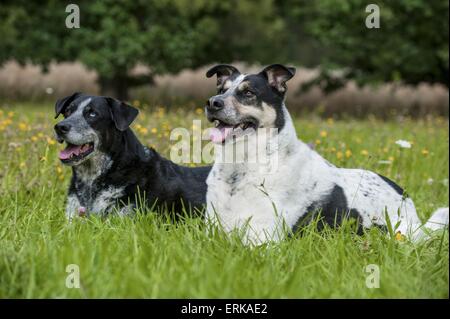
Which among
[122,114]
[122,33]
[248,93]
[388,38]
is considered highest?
[122,33]

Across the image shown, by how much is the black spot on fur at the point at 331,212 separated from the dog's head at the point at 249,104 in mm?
720

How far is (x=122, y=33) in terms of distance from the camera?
1600 centimetres

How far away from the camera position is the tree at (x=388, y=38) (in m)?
15.8

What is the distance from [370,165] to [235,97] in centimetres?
311

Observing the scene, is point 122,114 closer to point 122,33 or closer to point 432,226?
point 432,226

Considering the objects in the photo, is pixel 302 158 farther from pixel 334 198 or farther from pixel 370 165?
pixel 370 165

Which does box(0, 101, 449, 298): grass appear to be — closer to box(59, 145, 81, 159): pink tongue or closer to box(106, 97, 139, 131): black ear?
Answer: box(59, 145, 81, 159): pink tongue

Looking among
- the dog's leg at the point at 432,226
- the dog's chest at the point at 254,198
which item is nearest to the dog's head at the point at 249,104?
the dog's chest at the point at 254,198

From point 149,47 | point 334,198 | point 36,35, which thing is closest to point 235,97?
point 334,198

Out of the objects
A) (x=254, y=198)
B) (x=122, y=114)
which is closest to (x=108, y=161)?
(x=122, y=114)

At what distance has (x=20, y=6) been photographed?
17.0m

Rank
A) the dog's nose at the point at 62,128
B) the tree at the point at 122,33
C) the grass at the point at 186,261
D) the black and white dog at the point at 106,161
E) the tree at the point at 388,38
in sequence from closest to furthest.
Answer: the grass at the point at 186,261, the dog's nose at the point at 62,128, the black and white dog at the point at 106,161, the tree at the point at 388,38, the tree at the point at 122,33

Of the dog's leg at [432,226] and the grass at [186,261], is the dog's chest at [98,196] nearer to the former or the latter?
the grass at [186,261]

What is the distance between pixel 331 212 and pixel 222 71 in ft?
4.85
